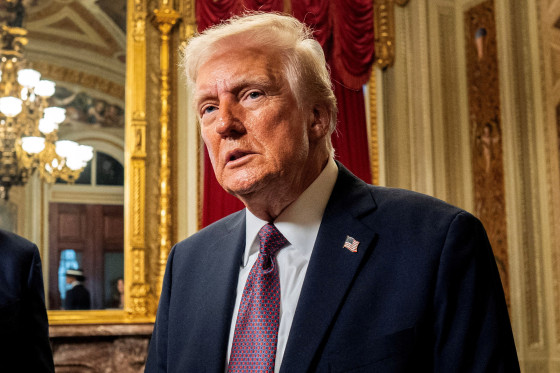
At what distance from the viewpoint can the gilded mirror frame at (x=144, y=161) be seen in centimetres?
546

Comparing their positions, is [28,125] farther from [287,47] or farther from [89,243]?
[287,47]

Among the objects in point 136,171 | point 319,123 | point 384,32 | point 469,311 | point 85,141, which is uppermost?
point 384,32

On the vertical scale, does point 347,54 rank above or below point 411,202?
above

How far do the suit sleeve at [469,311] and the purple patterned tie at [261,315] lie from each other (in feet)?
1.24

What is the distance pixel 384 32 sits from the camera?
20.9 feet

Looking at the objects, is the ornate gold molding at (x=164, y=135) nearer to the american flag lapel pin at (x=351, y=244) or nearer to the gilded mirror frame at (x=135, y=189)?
the gilded mirror frame at (x=135, y=189)

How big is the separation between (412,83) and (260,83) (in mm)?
4905

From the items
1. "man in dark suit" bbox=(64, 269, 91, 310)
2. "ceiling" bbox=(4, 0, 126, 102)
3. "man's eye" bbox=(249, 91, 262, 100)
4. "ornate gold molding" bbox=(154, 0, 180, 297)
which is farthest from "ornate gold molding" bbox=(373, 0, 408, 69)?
"man's eye" bbox=(249, 91, 262, 100)

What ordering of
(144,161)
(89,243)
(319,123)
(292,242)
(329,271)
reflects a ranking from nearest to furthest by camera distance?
(329,271), (292,242), (319,123), (89,243), (144,161)

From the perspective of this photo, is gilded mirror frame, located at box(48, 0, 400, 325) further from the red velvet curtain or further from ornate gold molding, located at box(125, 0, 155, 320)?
the red velvet curtain

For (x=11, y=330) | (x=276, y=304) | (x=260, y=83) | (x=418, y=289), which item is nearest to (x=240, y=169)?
(x=260, y=83)

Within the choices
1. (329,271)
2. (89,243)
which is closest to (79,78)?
(89,243)

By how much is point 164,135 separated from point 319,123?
398 centimetres

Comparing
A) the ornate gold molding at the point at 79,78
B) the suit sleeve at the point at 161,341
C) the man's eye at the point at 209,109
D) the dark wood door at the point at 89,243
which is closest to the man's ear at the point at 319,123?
the man's eye at the point at 209,109
